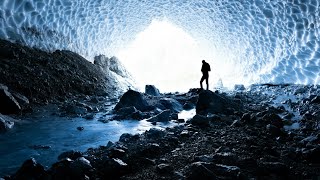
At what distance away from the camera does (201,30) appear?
51.8 ft

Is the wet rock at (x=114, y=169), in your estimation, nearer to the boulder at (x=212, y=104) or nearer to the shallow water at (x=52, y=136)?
the shallow water at (x=52, y=136)

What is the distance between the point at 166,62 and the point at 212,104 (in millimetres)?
18853

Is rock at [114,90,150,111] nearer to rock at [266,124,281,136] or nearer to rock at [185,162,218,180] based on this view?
rock at [266,124,281,136]

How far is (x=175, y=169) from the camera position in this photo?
9.88 ft

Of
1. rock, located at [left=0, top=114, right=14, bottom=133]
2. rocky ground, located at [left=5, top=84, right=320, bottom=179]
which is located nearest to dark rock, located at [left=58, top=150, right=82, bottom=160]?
rocky ground, located at [left=5, top=84, right=320, bottom=179]

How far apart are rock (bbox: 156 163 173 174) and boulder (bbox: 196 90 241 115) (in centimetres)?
318

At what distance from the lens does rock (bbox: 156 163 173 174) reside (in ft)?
9.68

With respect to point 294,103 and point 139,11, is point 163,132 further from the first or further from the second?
point 139,11

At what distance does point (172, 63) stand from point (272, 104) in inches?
678

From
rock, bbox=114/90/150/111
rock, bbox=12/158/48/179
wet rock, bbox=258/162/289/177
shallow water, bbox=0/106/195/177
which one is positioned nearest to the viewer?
wet rock, bbox=258/162/289/177

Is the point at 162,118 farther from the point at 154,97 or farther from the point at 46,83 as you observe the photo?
the point at 46,83

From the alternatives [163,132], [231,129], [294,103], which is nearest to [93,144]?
[163,132]

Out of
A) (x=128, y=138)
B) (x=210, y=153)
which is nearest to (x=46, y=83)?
(x=128, y=138)

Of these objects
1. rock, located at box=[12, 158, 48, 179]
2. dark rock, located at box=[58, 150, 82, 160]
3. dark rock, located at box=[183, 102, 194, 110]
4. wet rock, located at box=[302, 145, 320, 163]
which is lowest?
rock, located at box=[12, 158, 48, 179]
